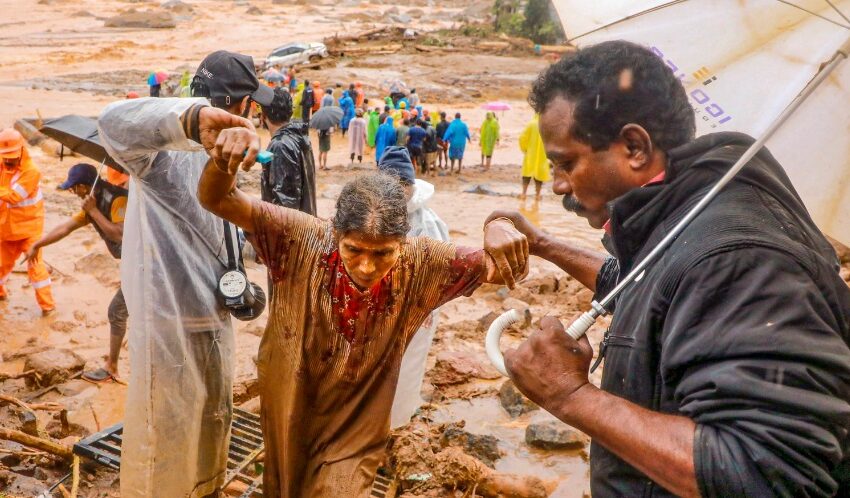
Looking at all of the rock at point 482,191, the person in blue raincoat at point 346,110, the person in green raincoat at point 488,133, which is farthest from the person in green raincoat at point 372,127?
the rock at point 482,191

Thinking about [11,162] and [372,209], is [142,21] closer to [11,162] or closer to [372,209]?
[11,162]

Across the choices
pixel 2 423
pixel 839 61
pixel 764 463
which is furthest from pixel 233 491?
pixel 839 61

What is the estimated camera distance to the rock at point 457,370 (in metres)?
5.61

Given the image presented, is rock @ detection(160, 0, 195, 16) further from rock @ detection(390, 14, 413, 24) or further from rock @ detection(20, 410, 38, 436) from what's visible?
rock @ detection(20, 410, 38, 436)

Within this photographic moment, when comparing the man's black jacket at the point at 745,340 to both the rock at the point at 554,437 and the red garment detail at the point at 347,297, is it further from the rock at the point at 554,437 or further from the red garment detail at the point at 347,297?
the rock at the point at 554,437

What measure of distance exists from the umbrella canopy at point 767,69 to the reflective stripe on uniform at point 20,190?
20.5 ft

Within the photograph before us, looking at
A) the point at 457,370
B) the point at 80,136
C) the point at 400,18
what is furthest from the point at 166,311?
the point at 400,18

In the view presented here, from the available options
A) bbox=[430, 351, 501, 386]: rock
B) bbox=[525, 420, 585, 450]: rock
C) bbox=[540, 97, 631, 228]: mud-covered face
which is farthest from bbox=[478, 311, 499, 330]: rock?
bbox=[540, 97, 631, 228]: mud-covered face

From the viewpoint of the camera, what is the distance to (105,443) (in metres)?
3.85

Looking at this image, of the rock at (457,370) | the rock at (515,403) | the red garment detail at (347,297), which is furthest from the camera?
the rock at (457,370)

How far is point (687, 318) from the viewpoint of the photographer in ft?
4.24

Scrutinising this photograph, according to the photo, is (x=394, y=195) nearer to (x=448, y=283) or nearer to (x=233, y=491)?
(x=448, y=283)

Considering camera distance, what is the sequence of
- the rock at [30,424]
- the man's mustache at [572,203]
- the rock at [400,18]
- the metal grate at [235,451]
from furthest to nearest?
the rock at [400,18] → the rock at [30,424] → the metal grate at [235,451] → the man's mustache at [572,203]

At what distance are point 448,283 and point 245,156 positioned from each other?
3.32 ft
